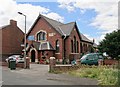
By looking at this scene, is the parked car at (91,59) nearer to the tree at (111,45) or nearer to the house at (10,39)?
the tree at (111,45)

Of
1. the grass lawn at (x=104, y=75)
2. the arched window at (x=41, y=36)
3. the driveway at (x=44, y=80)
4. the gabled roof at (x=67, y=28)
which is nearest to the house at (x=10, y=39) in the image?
the arched window at (x=41, y=36)

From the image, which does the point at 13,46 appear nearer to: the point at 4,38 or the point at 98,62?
the point at 4,38

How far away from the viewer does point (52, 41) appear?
4716cm

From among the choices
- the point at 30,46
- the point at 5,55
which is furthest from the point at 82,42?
the point at 5,55

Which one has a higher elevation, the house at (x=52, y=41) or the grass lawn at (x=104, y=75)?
the house at (x=52, y=41)

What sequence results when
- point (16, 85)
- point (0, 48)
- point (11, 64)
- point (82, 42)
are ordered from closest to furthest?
point (16, 85) < point (11, 64) < point (0, 48) < point (82, 42)

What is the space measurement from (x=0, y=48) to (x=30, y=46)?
7.88 metres

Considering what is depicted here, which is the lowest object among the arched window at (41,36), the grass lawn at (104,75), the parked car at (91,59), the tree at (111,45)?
the grass lawn at (104,75)

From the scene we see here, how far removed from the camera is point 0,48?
1991 inches

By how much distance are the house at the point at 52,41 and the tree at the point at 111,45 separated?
1202 cm

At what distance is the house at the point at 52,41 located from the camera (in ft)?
150

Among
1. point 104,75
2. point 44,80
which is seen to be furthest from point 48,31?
point 104,75

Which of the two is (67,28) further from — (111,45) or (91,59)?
(91,59)

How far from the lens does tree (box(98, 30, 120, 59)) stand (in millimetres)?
33750
